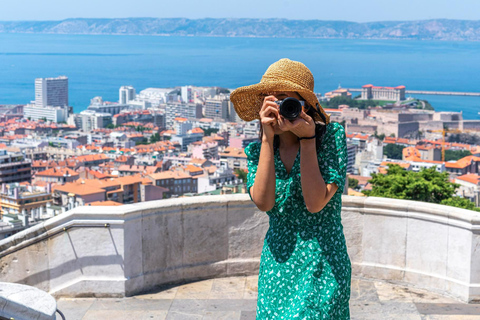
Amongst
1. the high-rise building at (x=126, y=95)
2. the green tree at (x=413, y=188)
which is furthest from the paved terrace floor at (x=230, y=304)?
the high-rise building at (x=126, y=95)

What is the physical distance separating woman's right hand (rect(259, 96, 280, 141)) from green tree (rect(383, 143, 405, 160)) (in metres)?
66.2

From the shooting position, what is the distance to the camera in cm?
135

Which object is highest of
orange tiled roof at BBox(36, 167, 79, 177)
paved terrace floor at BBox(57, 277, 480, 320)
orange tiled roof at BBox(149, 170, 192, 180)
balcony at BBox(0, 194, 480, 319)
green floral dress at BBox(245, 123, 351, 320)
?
green floral dress at BBox(245, 123, 351, 320)

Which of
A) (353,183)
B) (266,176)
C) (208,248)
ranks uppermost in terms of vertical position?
(266,176)

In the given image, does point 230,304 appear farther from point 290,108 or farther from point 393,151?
point 393,151

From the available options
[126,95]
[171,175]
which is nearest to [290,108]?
[171,175]

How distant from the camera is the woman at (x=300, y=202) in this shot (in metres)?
1.40

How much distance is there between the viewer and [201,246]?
10.0 feet

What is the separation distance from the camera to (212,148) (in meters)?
63.8

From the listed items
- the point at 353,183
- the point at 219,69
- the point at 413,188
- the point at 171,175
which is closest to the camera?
the point at 413,188

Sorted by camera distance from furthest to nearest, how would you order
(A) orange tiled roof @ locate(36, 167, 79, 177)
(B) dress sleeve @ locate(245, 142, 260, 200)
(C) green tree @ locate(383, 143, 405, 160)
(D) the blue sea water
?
(D) the blue sea water
(C) green tree @ locate(383, 143, 405, 160)
(A) orange tiled roof @ locate(36, 167, 79, 177)
(B) dress sleeve @ locate(245, 142, 260, 200)

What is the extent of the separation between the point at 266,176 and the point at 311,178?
0.09 metres

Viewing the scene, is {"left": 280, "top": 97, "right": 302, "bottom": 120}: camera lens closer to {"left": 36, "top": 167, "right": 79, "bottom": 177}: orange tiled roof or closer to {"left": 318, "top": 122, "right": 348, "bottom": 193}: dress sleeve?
{"left": 318, "top": 122, "right": 348, "bottom": 193}: dress sleeve

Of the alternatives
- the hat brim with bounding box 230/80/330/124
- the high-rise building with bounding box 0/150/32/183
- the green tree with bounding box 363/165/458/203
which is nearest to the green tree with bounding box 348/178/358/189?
the high-rise building with bounding box 0/150/32/183
